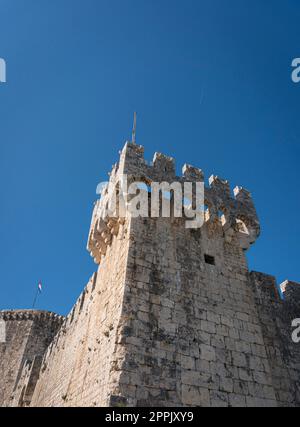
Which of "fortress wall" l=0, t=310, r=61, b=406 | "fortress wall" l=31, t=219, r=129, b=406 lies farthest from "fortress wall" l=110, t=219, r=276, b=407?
"fortress wall" l=0, t=310, r=61, b=406

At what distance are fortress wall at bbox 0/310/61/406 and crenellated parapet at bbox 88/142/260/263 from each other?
13248mm

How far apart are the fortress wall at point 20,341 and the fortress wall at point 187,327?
1464cm

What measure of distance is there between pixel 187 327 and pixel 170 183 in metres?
3.97

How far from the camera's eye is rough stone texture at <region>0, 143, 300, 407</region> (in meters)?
6.52

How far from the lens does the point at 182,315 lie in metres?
7.43

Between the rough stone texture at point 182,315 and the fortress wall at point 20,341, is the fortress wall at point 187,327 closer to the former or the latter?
the rough stone texture at point 182,315

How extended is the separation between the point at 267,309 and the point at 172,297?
10.0 feet

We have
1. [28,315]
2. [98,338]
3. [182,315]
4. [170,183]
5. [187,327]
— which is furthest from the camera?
[28,315]

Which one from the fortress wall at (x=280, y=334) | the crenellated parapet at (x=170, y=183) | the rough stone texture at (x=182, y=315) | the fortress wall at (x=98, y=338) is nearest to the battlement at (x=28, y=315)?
the fortress wall at (x=98, y=338)

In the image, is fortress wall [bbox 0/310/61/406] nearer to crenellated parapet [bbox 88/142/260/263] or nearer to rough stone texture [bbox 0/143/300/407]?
rough stone texture [bbox 0/143/300/407]

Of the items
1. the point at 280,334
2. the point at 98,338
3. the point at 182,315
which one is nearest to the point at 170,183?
the point at 182,315

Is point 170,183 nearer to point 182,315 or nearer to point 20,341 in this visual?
point 182,315

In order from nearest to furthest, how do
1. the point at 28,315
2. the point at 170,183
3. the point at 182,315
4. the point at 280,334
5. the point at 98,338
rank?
the point at 182,315, the point at 98,338, the point at 280,334, the point at 170,183, the point at 28,315
